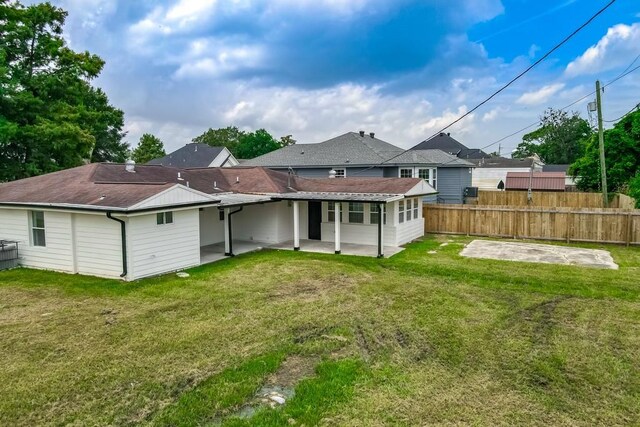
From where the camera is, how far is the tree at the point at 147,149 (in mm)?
55344

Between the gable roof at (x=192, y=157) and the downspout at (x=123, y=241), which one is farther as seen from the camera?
the gable roof at (x=192, y=157)

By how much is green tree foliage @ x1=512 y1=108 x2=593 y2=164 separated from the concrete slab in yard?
5118 cm

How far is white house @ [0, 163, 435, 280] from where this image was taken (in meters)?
11.1

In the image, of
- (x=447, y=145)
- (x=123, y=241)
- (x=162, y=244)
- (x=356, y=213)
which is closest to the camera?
(x=123, y=241)

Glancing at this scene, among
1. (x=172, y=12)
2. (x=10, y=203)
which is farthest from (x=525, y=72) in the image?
(x=10, y=203)

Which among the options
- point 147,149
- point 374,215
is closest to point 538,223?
point 374,215

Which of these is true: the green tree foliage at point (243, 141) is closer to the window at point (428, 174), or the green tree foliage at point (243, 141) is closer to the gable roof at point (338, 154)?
the gable roof at point (338, 154)

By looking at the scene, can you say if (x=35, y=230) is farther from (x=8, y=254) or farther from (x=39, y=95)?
(x=39, y=95)

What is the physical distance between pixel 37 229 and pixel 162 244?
4.14 m

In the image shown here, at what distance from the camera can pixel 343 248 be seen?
616 inches

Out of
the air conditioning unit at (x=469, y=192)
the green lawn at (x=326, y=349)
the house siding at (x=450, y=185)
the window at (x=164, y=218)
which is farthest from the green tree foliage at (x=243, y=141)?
Result: the green lawn at (x=326, y=349)

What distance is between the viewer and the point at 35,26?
21.0 metres

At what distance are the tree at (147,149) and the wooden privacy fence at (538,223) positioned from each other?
46338 mm

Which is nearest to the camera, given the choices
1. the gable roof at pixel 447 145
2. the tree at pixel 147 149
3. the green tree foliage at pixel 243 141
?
the gable roof at pixel 447 145
